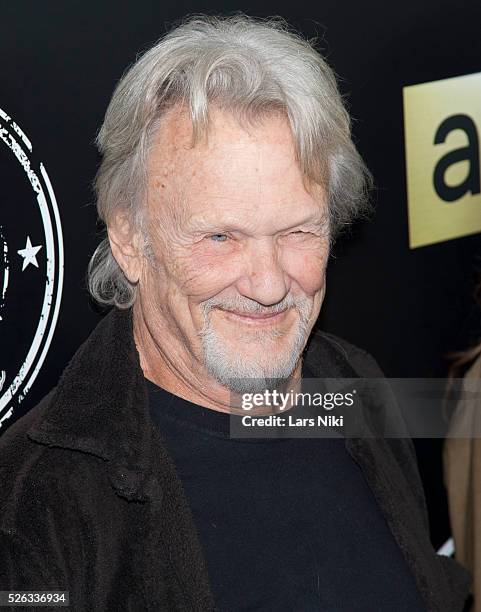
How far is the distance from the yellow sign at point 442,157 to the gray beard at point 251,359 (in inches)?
28.4

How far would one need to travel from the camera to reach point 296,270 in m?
1.44

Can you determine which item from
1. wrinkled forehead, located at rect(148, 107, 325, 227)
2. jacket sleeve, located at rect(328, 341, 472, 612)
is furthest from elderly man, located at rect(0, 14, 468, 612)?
jacket sleeve, located at rect(328, 341, 472, 612)

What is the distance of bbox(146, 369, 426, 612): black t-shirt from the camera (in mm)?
1417

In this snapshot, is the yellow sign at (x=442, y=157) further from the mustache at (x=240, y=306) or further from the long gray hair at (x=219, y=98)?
the mustache at (x=240, y=306)

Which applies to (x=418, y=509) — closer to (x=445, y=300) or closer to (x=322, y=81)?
(x=445, y=300)

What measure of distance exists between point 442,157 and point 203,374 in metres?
0.91

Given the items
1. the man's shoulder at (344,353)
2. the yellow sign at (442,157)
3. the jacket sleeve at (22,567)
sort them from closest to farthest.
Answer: the jacket sleeve at (22,567), the man's shoulder at (344,353), the yellow sign at (442,157)

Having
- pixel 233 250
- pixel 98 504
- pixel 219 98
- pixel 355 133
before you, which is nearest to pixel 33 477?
pixel 98 504

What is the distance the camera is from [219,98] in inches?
53.3

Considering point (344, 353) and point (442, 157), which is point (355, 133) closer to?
point (442, 157)

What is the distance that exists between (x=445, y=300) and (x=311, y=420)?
740 millimetres

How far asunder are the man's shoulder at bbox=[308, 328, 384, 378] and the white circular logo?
1.50 ft

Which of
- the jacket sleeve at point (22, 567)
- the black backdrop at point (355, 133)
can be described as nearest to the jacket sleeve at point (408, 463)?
the black backdrop at point (355, 133)

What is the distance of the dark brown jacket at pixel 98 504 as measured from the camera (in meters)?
1.32
